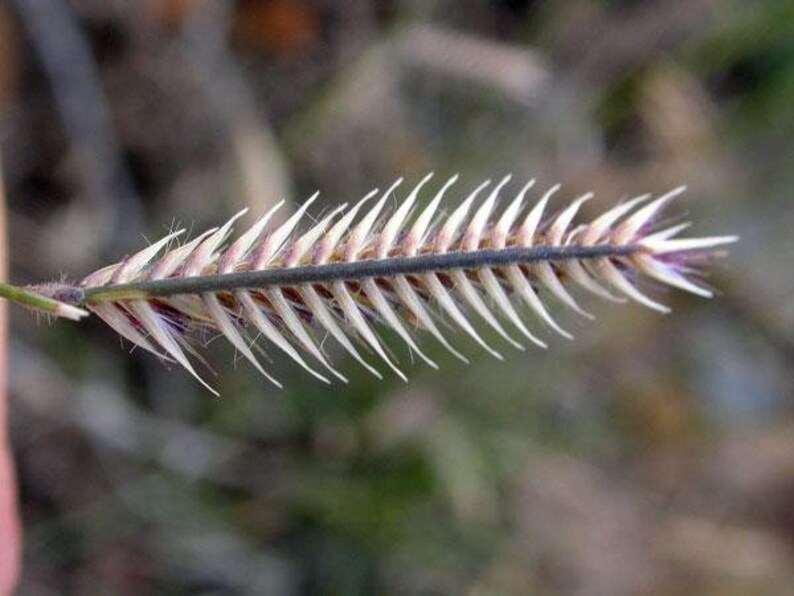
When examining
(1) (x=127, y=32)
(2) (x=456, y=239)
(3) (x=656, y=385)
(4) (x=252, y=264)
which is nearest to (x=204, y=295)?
(4) (x=252, y=264)

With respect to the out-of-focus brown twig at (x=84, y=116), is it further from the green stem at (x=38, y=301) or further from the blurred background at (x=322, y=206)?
the green stem at (x=38, y=301)

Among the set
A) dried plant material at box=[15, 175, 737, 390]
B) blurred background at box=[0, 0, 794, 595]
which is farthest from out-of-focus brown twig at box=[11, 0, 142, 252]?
dried plant material at box=[15, 175, 737, 390]

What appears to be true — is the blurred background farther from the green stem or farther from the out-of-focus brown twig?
the green stem

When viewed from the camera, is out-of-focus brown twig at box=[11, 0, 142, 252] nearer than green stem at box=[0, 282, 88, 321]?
No

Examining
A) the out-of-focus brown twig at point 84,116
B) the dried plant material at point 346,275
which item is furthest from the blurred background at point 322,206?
the dried plant material at point 346,275

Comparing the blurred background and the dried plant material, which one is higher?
the blurred background

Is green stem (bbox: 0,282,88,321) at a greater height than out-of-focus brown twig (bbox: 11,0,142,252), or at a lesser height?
lesser

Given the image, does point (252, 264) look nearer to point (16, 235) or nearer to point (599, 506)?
point (16, 235)

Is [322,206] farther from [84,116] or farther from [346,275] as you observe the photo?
[346,275]

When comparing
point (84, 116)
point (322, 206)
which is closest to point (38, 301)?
point (322, 206)
